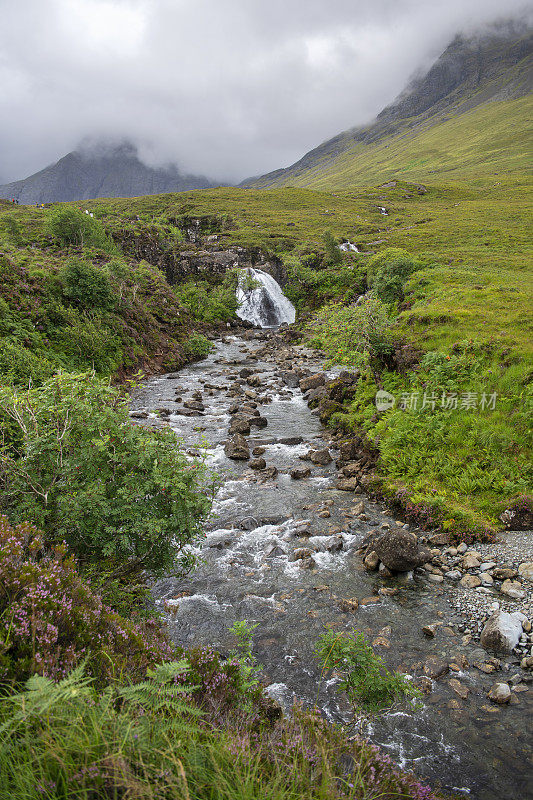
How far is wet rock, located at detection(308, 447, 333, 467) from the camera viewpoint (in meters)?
18.0

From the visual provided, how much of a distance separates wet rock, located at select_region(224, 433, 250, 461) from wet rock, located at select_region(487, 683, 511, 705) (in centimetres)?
1304

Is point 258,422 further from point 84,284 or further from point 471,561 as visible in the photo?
point 84,284

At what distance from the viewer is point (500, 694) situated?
709 cm

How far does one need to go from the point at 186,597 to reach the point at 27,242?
61.3 meters

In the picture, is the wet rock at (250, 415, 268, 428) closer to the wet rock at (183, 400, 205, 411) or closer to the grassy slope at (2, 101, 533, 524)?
the wet rock at (183, 400, 205, 411)

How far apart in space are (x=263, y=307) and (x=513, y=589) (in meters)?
55.9

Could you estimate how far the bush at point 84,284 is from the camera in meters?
30.2

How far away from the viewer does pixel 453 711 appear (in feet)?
23.0

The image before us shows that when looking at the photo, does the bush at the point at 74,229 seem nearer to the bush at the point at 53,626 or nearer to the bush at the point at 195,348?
the bush at the point at 195,348

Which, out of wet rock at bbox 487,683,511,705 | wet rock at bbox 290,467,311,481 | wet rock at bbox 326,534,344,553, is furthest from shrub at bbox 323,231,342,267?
wet rock at bbox 487,683,511,705

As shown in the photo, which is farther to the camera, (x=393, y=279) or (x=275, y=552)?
(x=393, y=279)

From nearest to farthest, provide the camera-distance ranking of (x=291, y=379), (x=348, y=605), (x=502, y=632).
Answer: (x=502, y=632) → (x=348, y=605) → (x=291, y=379)

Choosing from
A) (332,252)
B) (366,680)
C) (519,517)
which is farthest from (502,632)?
(332,252)

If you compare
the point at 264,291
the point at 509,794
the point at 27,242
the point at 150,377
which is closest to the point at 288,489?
the point at 509,794
